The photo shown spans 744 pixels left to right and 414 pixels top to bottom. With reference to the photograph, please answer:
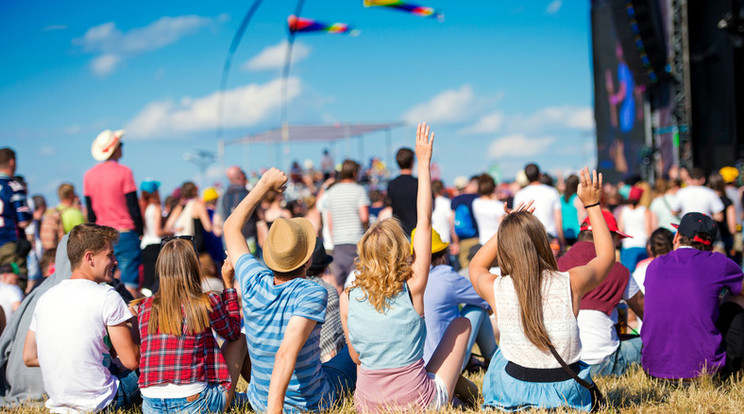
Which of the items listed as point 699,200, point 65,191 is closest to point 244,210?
point 65,191

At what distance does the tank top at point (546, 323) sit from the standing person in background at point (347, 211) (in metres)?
3.89

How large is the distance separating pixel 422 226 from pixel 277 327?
85cm

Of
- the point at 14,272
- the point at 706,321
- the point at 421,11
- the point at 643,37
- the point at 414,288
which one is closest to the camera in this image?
the point at 414,288

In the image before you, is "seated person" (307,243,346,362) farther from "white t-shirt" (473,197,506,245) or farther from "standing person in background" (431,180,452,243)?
"white t-shirt" (473,197,506,245)

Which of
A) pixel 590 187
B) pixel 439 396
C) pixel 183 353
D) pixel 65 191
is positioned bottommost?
pixel 439 396

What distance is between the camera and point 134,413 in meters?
3.51

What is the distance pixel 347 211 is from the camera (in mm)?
6789

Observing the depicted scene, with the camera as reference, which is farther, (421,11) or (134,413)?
(421,11)

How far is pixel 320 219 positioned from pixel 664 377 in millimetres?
5799

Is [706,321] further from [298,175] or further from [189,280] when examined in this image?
[298,175]

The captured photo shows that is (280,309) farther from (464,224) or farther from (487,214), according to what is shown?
(464,224)

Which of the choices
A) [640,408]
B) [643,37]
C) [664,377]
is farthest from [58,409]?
[643,37]

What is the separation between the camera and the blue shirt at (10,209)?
544 centimetres

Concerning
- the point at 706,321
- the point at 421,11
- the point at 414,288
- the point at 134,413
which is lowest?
the point at 134,413
